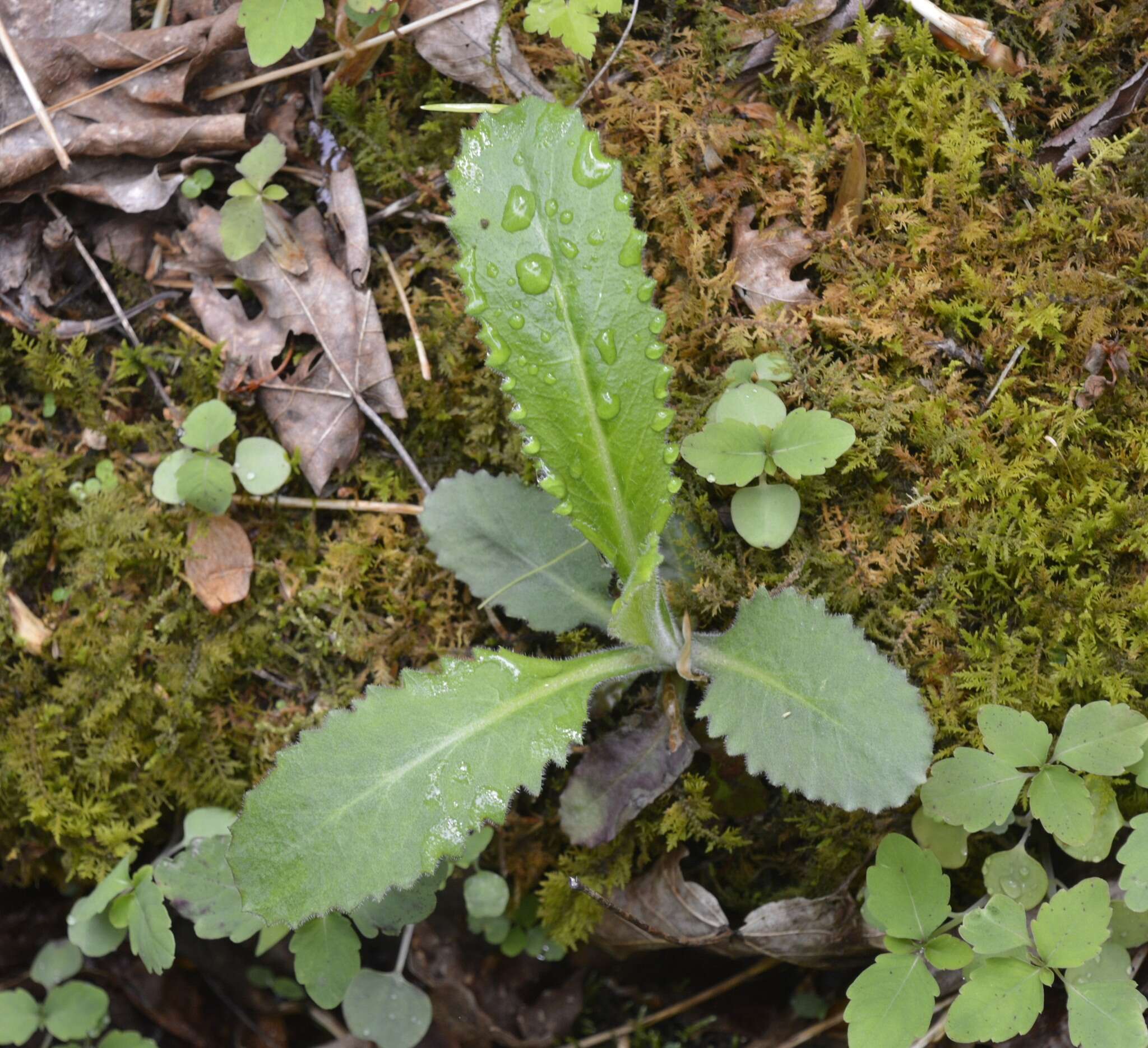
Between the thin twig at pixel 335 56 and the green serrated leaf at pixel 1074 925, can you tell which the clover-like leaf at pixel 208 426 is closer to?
the thin twig at pixel 335 56

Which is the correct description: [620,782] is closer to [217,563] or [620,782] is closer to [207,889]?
[207,889]

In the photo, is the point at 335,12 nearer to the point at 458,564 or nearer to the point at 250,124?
the point at 250,124

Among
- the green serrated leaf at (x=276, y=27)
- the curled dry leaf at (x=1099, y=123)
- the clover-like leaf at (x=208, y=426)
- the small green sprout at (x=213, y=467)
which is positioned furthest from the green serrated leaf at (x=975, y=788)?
the green serrated leaf at (x=276, y=27)

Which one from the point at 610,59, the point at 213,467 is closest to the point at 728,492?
the point at 610,59

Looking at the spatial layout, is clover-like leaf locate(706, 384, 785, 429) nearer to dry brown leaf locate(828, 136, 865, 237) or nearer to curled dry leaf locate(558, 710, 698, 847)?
dry brown leaf locate(828, 136, 865, 237)

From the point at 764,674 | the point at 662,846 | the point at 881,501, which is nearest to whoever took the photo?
the point at 764,674

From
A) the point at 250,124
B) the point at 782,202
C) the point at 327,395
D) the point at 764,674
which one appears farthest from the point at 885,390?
the point at 250,124
